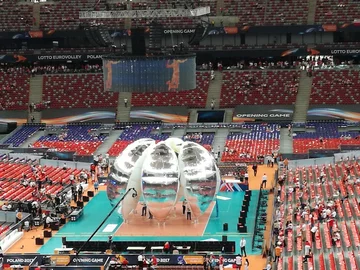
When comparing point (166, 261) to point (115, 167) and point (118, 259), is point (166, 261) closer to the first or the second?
point (118, 259)

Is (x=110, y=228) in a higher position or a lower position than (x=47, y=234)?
lower

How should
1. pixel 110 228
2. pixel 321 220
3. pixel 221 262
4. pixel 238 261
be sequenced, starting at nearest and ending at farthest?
pixel 238 261 → pixel 221 262 → pixel 321 220 → pixel 110 228

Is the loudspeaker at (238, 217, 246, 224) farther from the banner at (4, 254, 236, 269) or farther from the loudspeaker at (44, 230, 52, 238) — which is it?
the loudspeaker at (44, 230, 52, 238)

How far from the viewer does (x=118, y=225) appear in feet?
146

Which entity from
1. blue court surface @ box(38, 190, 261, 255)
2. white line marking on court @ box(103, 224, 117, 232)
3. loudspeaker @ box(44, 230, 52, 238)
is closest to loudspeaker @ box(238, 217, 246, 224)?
blue court surface @ box(38, 190, 261, 255)

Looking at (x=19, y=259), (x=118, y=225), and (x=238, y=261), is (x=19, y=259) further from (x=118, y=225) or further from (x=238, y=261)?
(x=238, y=261)

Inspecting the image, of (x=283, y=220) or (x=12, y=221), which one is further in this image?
(x=12, y=221)

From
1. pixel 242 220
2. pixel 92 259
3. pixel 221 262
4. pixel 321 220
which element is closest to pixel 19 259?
pixel 92 259

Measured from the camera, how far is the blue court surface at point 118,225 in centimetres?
4150

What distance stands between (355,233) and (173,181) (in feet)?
33.3

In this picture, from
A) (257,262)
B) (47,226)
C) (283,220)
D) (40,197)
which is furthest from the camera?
(40,197)

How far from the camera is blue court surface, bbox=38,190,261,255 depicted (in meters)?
41.5

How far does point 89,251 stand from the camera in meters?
38.9

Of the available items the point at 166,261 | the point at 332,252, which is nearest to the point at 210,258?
the point at 166,261
